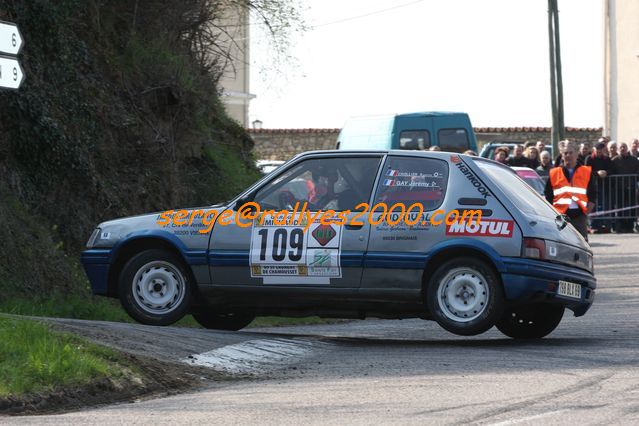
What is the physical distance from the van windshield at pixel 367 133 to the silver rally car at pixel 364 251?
19.6 m

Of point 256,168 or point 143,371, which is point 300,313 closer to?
point 143,371

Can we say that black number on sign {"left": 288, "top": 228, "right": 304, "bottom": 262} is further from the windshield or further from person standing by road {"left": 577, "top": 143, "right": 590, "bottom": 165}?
person standing by road {"left": 577, "top": 143, "right": 590, "bottom": 165}

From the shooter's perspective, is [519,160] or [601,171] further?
[601,171]

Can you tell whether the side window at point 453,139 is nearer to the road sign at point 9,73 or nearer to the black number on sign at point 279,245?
the black number on sign at point 279,245

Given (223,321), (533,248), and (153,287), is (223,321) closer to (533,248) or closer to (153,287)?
(153,287)

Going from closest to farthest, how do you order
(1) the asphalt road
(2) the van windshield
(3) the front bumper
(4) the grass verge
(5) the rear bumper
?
(1) the asphalt road < (5) the rear bumper < (3) the front bumper < (4) the grass verge < (2) the van windshield

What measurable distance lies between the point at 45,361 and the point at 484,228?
425cm

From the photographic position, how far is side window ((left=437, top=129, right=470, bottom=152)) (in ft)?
106

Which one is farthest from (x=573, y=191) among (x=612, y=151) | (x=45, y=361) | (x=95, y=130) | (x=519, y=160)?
(x=612, y=151)

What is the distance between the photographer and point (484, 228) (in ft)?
39.2

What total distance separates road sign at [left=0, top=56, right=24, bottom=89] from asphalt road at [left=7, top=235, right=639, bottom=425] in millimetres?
2121

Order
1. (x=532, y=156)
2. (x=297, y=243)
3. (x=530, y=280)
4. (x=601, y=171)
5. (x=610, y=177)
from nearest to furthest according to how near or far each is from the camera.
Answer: (x=530, y=280), (x=297, y=243), (x=532, y=156), (x=601, y=171), (x=610, y=177)

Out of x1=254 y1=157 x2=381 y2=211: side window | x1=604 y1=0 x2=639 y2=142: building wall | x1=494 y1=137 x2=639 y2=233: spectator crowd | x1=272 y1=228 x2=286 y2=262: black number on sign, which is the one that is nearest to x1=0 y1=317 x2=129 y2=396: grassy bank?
x1=272 y1=228 x2=286 y2=262: black number on sign

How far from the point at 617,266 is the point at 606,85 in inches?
956
